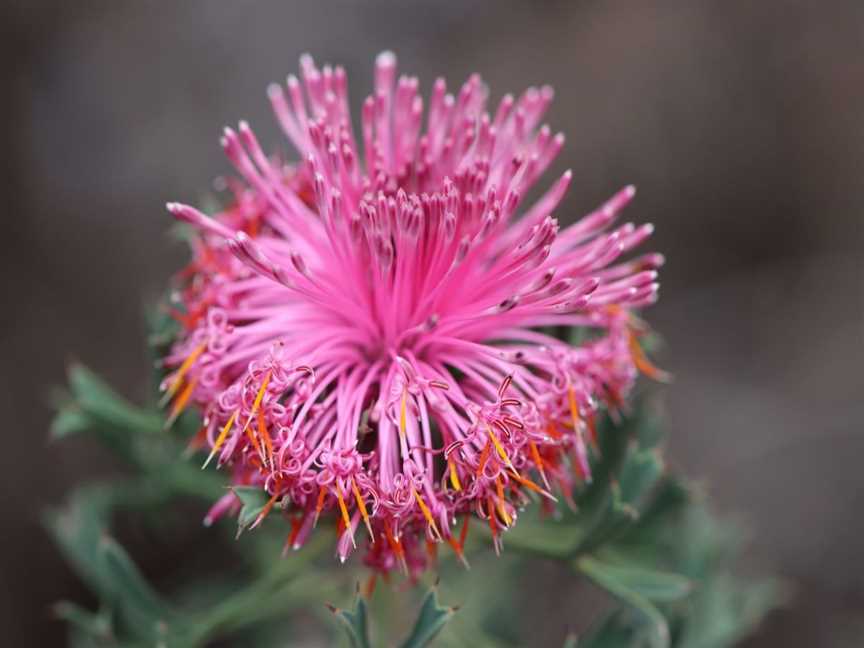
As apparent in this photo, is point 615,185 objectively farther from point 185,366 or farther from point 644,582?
point 185,366

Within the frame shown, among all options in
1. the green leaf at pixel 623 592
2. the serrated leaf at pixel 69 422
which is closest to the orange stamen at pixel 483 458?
the green leaf at pixel 623 592

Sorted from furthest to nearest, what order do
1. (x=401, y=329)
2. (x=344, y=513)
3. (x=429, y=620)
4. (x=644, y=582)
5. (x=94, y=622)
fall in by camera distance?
(x=94, y=622) → (x=644, y=582) → (x=401, y=329) → (x=429, y=620) → (x=344, y=513)

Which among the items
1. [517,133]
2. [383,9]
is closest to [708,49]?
[383,9]

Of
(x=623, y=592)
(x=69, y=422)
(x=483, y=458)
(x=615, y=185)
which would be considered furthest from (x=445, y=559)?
(x=615, y=185)

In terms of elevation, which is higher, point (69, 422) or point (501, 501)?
point (69, 422)

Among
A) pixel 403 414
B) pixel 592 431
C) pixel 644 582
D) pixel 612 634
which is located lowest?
pixel 612 634

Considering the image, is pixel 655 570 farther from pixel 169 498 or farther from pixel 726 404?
pixel 726 404

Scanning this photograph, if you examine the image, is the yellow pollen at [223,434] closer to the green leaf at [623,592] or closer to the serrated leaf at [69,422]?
the serrated leaf at [69,422]

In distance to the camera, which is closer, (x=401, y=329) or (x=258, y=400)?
(x=258, y=400)
